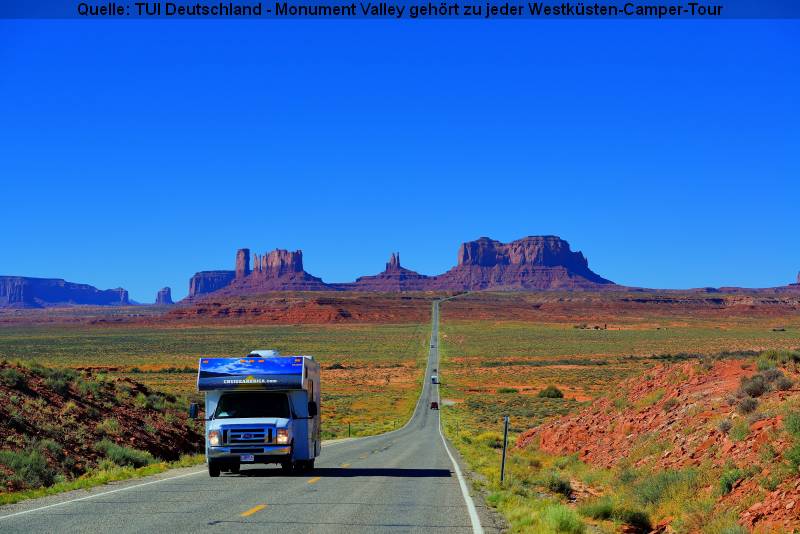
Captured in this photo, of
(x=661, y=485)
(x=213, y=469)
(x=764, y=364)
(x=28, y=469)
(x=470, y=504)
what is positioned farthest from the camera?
(x=764, y=364)

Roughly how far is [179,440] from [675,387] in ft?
49.2

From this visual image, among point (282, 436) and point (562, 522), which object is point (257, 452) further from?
point (562, 522)

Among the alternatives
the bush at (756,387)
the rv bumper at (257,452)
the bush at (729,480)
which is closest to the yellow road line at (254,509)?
the rv bumper at (257,452)

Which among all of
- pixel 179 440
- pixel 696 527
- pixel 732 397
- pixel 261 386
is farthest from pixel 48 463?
pixel 732 397

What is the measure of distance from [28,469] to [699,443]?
13543mm

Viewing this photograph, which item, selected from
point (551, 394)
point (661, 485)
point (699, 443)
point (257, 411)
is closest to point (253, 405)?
point (257, 411)

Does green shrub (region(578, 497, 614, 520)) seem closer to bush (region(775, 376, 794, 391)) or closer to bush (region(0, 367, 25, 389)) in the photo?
bush (region(775, 376, 794, 391))

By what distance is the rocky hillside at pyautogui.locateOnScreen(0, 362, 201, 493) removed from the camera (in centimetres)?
1859

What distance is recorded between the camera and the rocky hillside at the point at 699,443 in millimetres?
12750

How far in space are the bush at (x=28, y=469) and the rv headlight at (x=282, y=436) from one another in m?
4.63

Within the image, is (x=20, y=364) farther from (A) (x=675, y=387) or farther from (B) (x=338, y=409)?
(B) (x=338, y=409)

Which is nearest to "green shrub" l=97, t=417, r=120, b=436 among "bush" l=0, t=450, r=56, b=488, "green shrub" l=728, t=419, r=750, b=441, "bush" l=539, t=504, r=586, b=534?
"bush" l=0, t=450, r=56, b=488

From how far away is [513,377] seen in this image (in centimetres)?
8181

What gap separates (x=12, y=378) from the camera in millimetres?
23969
